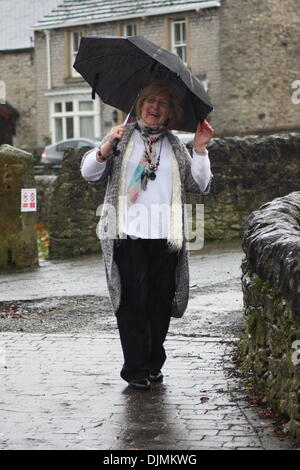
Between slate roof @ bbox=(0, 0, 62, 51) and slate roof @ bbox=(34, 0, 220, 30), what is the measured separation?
159 centimetres

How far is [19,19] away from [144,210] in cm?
4398

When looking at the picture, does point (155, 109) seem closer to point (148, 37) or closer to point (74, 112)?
point (148, 37)

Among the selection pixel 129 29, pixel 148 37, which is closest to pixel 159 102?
pixel 148 37

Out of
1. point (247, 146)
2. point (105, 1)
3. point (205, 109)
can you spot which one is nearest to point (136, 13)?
point (105, 1)

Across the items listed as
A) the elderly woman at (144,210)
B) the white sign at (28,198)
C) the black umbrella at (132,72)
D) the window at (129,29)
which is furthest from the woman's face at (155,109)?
the window at (129,29)

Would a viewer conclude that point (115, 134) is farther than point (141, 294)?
No

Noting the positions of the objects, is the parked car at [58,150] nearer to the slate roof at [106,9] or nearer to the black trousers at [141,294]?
the slate roof at [106,9]

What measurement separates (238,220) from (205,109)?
1074 centimetres

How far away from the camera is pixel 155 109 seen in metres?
6.90

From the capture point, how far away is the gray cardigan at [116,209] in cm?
684

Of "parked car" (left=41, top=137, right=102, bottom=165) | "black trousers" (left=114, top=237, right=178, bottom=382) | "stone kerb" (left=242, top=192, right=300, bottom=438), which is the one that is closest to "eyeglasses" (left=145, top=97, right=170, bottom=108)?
"black trousers" (left=114, top=237, right=178, bottom=382)

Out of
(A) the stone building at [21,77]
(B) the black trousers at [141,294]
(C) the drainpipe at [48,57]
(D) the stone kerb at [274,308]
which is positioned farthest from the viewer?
(A) the stone building at [21,77]

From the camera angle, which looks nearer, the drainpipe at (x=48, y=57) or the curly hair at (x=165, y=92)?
the curly hair at (x=165, y=92)

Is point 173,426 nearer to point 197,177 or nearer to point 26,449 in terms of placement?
point 26,449
